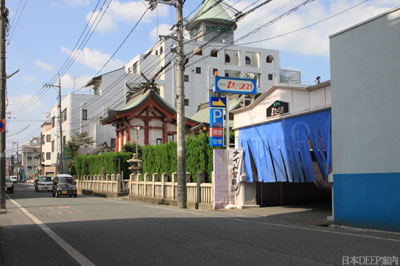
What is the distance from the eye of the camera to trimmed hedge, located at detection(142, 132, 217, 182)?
20750 mm

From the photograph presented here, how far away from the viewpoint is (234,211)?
57.1 ft

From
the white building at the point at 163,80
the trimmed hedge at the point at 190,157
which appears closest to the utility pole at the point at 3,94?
the trimmed hedge at the point at 190,157

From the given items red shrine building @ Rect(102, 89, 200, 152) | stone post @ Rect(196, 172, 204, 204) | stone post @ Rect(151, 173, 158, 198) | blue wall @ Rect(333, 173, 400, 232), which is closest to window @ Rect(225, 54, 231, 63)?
red shrine building @ Rect(102, 89, 200, 152)

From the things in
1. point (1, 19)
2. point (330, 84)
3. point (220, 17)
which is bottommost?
point (330, 84)

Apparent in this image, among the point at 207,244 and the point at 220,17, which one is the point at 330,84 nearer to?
the point at 207,244

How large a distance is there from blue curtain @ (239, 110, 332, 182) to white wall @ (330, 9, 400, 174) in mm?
1196

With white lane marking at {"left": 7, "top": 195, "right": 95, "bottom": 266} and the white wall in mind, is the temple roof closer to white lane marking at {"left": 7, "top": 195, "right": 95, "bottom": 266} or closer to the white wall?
white lane marking at {"left": 7, "top": 195, "right": 95, "bottom": 266}

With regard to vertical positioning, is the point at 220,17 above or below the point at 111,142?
above

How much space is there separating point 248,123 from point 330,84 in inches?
218

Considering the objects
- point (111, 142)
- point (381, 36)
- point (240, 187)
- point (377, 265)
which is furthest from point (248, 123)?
point (111, 142)

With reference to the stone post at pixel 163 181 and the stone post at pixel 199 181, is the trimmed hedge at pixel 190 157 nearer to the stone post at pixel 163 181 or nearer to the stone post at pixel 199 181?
the stone post at pixel 199 181

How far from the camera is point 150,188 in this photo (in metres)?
26.9

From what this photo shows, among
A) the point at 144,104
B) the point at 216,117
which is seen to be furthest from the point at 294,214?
the point at 144,104

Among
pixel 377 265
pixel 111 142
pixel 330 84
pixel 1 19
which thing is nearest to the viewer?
pixel 377 265
